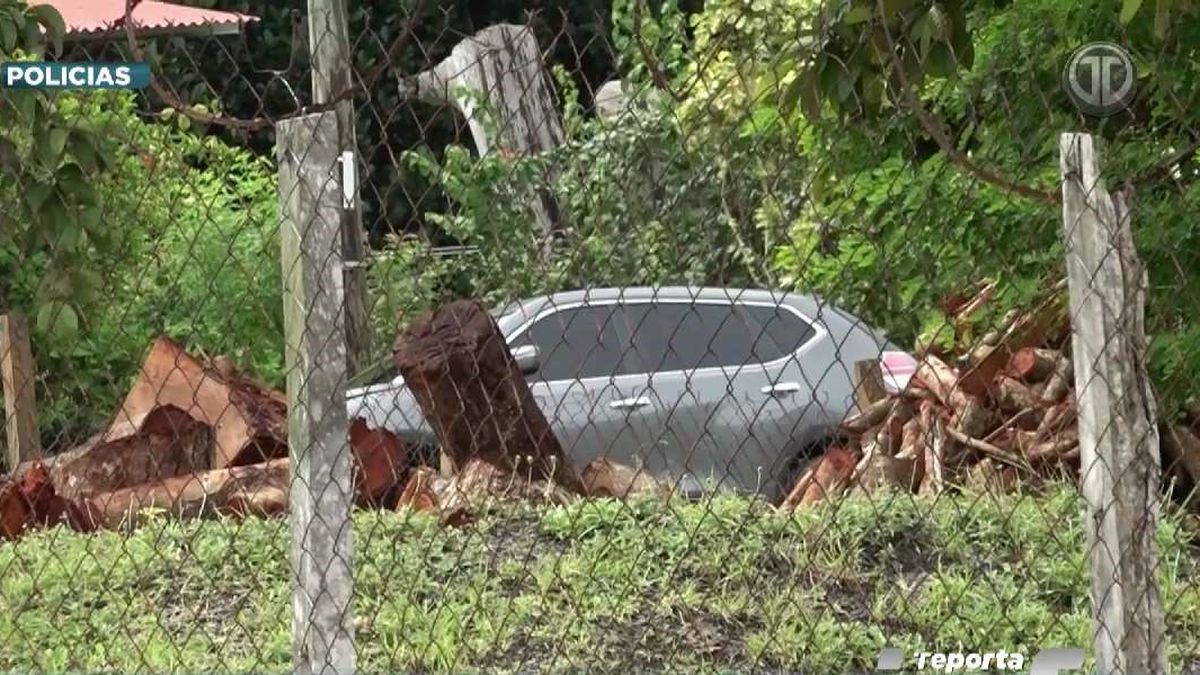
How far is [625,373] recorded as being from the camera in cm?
803

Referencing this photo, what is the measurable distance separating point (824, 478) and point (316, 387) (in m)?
3.15

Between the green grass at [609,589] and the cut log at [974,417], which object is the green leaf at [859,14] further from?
the cut log at [974,417]

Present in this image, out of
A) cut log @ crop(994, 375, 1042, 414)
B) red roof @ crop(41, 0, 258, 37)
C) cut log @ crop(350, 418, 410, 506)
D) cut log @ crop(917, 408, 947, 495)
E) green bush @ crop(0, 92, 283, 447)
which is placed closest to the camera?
green bush @ crop(0, 92, 283, 447)

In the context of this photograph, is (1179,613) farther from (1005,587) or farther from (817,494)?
(817,494)

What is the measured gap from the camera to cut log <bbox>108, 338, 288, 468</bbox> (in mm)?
6562

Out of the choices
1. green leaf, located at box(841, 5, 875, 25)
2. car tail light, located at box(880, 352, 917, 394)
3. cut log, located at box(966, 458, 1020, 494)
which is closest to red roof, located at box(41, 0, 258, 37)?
car tail light, located at box(880, 352, 917, 394)

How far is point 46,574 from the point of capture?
223 inches

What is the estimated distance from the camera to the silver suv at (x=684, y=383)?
6.96m

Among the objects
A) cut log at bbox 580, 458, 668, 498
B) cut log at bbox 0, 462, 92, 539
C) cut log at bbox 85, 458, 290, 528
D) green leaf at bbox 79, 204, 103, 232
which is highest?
green leaf at bbox 79, 204, 103, 232

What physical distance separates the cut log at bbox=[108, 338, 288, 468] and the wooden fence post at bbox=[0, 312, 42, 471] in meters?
0.44

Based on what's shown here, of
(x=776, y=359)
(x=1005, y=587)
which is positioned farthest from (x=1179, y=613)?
(x=776, y=359)

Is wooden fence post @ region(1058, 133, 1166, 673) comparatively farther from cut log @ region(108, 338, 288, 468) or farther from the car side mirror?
cut log @ region(108, 338, 288, 468)

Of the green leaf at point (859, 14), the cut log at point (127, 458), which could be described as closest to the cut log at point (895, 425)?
the cut log at point (127, 458)

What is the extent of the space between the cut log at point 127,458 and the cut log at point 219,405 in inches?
2.3
